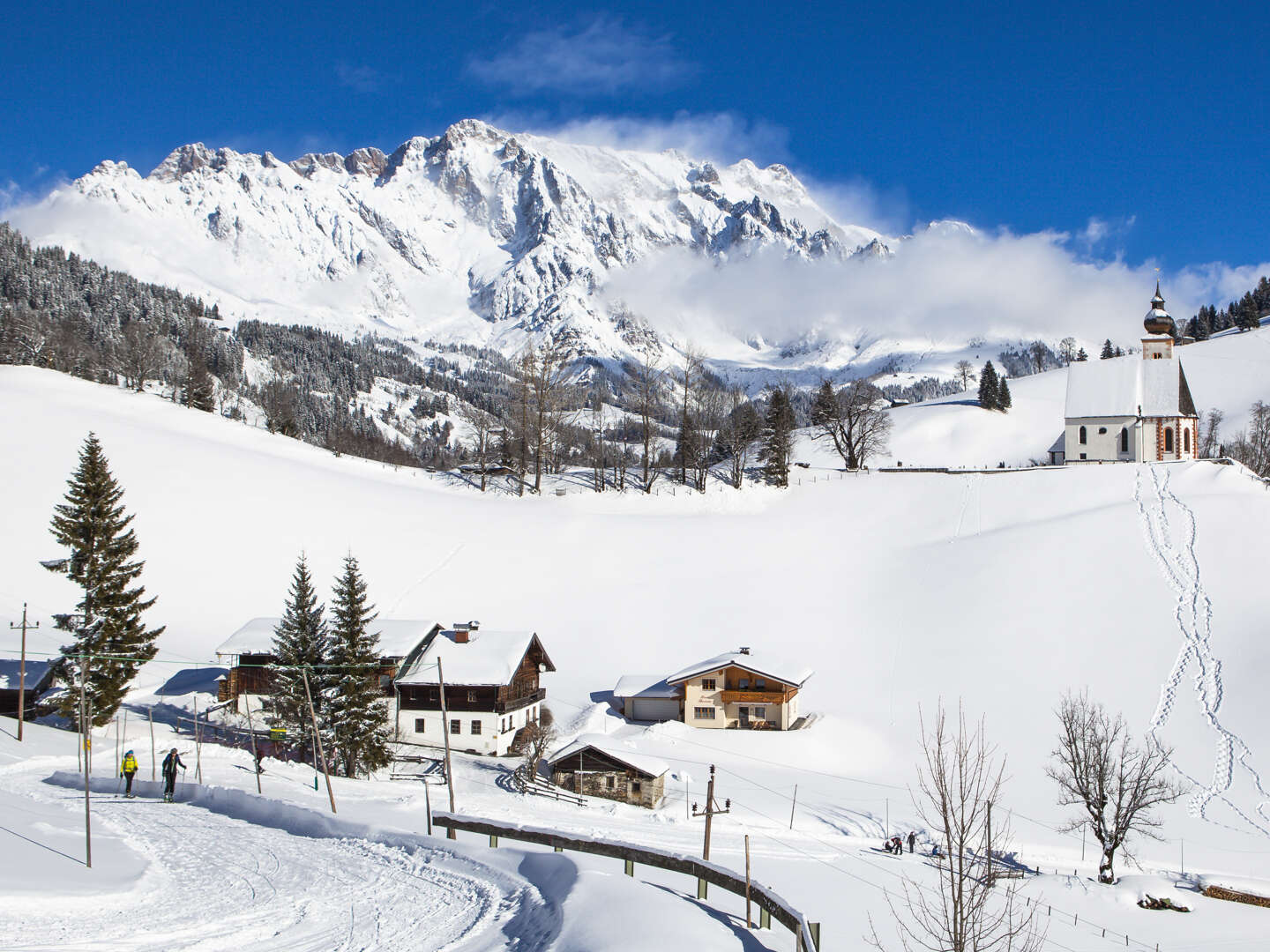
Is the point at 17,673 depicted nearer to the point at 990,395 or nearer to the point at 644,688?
the point at 644,688

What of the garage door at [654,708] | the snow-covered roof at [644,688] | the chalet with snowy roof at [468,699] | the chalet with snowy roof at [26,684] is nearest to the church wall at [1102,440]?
the snow-covered roof at [644,688]

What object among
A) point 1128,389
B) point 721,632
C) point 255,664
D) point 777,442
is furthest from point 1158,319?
point 255,664

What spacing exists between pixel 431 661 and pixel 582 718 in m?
7.54

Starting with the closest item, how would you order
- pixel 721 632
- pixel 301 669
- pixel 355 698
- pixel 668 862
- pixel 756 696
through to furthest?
1. pixel 668 862
2. pixel 355 698
3. pixel 301 669
4. pixel 756 696
5. pixel 721 632

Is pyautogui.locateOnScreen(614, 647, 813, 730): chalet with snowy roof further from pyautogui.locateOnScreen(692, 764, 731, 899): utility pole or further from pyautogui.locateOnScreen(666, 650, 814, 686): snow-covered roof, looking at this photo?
pyautogui.locateOnScreen(692, 764, 731, 899): utility pole

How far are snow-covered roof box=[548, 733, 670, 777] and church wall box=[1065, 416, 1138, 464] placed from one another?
57.2 meters

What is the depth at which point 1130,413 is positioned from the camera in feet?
265

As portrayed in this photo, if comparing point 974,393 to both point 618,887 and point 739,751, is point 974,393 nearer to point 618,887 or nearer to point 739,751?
point 739,751

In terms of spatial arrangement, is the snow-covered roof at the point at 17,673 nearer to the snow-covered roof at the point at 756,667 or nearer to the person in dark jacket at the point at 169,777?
the person in dark jacket at the point at 169,777

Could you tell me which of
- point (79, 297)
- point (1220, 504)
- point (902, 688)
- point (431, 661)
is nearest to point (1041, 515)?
point (1220, 504)

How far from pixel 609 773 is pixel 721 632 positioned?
734 inches

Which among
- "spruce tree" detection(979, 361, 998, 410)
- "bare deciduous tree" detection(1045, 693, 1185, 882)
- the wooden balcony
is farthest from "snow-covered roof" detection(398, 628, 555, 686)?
"spruce tree" detection(979, 361, 998, 410)

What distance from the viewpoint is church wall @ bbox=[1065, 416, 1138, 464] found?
8081 cm

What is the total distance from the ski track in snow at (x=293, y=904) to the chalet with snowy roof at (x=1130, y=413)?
74893 mm
